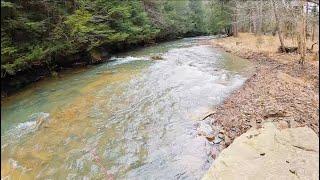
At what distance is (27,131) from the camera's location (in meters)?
7.56

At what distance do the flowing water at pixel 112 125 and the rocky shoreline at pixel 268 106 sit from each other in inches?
Result: 18.0

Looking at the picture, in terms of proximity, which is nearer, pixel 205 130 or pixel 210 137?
pixel 210 137

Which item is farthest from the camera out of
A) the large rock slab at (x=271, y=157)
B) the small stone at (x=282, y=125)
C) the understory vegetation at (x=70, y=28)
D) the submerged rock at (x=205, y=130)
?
the understory vegetation at (x=70, y=28)

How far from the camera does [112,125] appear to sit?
772 centimetres

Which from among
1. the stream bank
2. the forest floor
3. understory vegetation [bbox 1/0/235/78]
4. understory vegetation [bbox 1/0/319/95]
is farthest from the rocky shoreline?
the stream bank

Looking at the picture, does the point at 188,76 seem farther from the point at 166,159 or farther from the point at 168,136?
the point at 166,159

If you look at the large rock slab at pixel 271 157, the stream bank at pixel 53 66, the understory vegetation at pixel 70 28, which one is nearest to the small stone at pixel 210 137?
the large rock slab at pixel 271 157

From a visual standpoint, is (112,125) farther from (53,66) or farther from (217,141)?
(53,66)

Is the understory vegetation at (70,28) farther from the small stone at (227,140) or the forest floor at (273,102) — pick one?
the small stone at (227,140)

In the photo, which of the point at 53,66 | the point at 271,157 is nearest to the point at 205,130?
the point at 271,157

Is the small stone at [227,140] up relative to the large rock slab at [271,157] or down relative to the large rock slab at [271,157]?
down

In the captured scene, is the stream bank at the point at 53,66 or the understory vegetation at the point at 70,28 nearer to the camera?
the understory vegetation at the point at 70,28

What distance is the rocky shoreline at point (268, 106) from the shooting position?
23.2 feet

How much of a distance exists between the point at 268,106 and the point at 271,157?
3.07 metres
